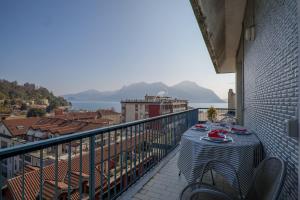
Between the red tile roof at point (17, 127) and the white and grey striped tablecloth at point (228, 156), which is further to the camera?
the red tile roof at point (17, 127)

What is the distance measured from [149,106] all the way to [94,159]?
93.6 ft

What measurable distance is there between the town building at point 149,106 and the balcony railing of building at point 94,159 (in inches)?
921

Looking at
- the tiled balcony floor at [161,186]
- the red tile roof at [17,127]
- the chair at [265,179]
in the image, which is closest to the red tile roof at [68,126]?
the red tile roof at [17,127]

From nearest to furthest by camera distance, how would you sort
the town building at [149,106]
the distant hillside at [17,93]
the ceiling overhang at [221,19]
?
the ceiling overhang at [221,19] < the town building at [149,106] < the distant hillside at [17,93]

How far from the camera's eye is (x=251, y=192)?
1.51 metres

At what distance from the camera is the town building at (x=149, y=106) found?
94.3 ft

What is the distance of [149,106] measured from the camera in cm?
3031

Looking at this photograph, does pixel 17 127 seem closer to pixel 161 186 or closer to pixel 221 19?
pixel 161 186

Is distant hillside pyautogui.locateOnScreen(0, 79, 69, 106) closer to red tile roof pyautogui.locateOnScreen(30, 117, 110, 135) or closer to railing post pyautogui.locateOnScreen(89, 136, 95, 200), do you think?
red tile roof pyautogui.locateOnScreen(30, 117, 110, 135)

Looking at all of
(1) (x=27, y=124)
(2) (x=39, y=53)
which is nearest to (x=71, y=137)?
(1) (x=27, y=124)

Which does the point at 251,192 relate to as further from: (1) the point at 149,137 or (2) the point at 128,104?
(2) the point at 128,104

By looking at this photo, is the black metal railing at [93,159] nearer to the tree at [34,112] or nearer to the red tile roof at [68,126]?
the red tile roof at [68,126]

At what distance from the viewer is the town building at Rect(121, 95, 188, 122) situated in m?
28.8

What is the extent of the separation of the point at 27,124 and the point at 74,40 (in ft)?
47.0
